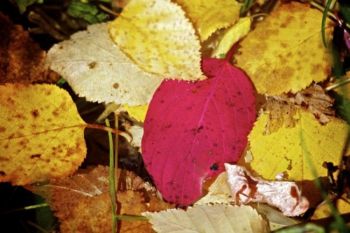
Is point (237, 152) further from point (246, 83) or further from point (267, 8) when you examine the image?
point (267, 8)

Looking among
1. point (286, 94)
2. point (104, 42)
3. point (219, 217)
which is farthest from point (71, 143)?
point (286, 94)

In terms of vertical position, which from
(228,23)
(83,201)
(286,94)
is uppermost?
(228,23)

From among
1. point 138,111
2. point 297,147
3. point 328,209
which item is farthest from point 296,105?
point 138,111

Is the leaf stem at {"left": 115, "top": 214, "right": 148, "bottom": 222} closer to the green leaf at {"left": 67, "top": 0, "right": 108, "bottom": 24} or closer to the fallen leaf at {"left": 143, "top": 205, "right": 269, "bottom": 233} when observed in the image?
the fallen leaf at {"left": 143, "top": 205, "right": 269, "bottom": 233}

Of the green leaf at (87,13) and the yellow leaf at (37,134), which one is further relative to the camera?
the green leaf at (87,13)

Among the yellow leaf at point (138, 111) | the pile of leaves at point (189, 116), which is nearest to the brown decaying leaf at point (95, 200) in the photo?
the pile of leaves at point (189, 116)

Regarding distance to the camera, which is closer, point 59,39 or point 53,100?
point 53,100

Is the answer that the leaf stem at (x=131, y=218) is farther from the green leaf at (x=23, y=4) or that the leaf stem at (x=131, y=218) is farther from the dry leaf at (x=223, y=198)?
the green leaf at (x=23, y=4)
